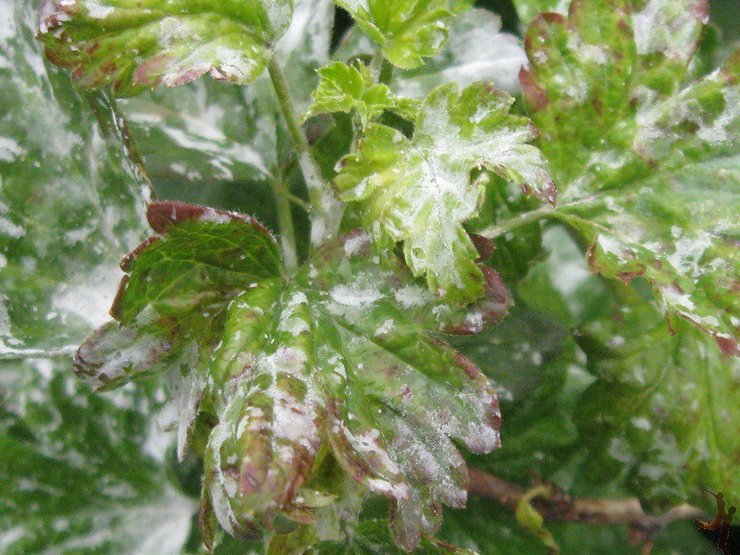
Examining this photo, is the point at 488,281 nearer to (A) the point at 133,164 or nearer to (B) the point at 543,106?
(B) the point at 543,106

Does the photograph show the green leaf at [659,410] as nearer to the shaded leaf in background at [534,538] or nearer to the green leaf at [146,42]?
the shaded leaf in background at [534,538]

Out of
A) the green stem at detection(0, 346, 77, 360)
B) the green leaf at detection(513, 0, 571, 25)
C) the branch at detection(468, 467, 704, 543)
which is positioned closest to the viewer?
the green stem at detection(0, 346, 77, 360)

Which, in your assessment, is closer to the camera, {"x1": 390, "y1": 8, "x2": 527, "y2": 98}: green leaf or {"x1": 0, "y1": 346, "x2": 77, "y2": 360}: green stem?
{"x1": 0, "y1": 346, "x2": 77, "y2": 360}: green stem

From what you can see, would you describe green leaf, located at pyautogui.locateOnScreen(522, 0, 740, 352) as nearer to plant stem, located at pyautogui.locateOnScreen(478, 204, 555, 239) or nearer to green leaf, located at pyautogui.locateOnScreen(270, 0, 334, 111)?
plant stem, located at pyautogui.locateOnScreen(478, 204, 555, 239)

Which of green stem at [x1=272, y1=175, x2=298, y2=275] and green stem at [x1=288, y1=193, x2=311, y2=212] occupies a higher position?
green stem at [x1=288, y1=193, x2=311, y2=212]

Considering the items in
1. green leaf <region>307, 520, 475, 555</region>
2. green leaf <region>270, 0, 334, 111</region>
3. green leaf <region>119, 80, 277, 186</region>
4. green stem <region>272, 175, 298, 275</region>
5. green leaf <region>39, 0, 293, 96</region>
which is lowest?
green leaf <region>307, 520, 475, 555</region>

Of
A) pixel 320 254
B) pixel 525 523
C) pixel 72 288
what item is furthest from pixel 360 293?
pixel 525 523

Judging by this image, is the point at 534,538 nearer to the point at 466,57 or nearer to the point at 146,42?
the point at 466,57

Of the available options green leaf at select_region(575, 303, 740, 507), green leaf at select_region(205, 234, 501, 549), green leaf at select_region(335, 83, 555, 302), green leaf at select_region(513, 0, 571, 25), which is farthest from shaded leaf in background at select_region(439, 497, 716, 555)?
green leaf at select_region(513, 0, 571, 25)
